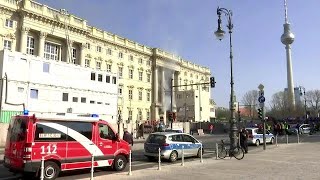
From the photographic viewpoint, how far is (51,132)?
13766mm

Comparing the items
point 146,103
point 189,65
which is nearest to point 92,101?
point 146,103

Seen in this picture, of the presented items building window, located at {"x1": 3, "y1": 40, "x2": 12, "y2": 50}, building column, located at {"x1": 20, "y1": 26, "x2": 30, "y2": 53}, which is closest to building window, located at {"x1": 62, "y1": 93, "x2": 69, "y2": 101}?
building column, located at {"x1": 20, "y1": 26, "x2": 30, "y2": 53}

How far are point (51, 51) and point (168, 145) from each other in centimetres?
4527

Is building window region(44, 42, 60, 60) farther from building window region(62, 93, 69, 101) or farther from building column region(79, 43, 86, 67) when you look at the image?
building window region(62, 93, 69, 101)

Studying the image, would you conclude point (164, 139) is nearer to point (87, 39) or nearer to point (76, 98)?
point (76, 98)

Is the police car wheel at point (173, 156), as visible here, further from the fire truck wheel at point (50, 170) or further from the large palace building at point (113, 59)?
the large palace building at point (113, 59)

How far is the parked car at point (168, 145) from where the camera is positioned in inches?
790

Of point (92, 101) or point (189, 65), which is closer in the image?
point (92, 101)

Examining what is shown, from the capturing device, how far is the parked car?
65.8 ft

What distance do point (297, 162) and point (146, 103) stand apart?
67.4m

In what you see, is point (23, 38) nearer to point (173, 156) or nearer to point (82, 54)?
point (82, 54)

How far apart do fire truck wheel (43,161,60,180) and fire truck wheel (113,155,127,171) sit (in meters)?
3.09

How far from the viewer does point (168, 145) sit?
65.9ft

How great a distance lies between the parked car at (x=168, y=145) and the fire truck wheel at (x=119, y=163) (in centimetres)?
365
